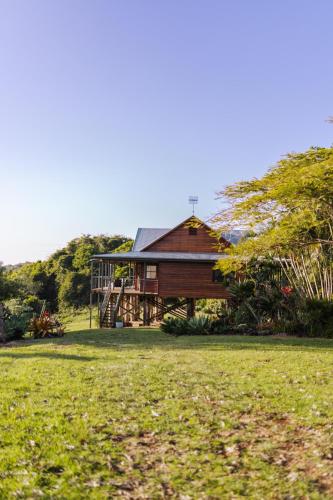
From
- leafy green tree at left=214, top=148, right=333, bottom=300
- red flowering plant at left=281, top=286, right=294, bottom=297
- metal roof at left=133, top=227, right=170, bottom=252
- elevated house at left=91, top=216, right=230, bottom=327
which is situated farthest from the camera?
metal roof at left=133, top=227, right=170, bottom=252

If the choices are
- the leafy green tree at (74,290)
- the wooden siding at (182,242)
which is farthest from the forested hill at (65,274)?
the wooden siding at (182,242)

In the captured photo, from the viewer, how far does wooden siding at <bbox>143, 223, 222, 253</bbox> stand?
30.7 m

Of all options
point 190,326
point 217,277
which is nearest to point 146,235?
point 217,277

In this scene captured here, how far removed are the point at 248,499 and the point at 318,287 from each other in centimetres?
1718

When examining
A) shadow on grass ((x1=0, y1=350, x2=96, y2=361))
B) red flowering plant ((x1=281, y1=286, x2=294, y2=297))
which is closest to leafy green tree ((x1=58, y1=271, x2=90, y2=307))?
red flowering plant ((x1=281, y1=286, x2=294, y2=297))

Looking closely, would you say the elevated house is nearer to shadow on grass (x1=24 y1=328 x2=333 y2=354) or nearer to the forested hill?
shadow on grass (x1=24 y1=328 x2=333 y2=354)

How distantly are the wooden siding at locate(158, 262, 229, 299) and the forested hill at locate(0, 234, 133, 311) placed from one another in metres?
20.2

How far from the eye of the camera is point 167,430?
208 inches

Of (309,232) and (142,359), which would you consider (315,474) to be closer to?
(142,359)

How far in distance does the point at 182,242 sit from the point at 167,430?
25690mm

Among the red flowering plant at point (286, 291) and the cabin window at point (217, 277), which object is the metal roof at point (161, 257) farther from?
the red flowering plant at point (286, 291)

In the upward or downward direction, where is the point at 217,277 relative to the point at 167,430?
upward

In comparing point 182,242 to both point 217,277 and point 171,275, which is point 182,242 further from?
point 217,277

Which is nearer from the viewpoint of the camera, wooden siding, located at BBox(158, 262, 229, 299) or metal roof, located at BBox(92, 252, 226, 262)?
metal roof, located at BBox(92, 252, 226, 262)
